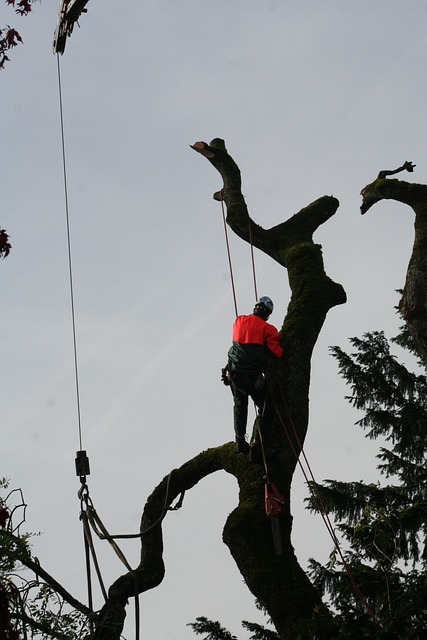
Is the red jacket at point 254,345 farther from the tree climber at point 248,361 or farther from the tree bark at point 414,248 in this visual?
the tree bark at point 414,248

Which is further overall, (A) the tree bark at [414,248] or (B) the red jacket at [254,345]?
(A) the tree bark at [414,248]

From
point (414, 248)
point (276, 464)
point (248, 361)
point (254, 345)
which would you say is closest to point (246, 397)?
point (248, 361)

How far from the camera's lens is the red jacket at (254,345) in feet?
29.8

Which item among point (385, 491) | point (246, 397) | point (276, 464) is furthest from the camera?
point (385, 491)

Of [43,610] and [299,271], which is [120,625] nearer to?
[43,610]

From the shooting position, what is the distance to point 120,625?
8.73 meters

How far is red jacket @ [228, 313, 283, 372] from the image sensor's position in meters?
9.09

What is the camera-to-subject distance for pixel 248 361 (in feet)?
29.8

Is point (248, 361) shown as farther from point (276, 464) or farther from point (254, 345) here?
point (276, 464)

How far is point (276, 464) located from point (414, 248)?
2539mm

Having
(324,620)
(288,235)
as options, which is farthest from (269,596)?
(288,235)

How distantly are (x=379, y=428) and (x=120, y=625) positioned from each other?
772cm

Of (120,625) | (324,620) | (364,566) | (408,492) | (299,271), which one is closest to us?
(324,620)

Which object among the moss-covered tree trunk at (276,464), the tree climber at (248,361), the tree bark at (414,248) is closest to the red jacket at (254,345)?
the tree climber at (248,361)
